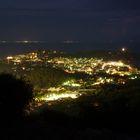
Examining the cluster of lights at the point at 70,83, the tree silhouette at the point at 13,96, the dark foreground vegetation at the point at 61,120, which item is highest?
the tree silhouette at the point at 13,96

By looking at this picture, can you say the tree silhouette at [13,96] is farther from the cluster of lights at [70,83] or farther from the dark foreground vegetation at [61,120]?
the cluster of lights at [70,83]

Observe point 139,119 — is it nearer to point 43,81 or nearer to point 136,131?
point 136,131

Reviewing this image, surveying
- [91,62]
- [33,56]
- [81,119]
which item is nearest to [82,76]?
[91,62]

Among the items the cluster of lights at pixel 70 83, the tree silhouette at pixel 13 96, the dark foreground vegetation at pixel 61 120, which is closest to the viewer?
the dark foreground vegetation at pixel 61 120

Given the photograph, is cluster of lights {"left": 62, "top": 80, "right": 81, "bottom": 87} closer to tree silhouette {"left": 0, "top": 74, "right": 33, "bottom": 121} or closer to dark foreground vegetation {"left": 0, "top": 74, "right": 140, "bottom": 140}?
dark foreground vegetation {"left": 0, "top": 74, "right": 140, "bottom": 140}

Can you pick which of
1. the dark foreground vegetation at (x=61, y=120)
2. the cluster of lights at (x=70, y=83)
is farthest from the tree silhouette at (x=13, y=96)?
the cluster of lights at (x=70, y=83)

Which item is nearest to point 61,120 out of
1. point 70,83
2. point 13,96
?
point 13,96

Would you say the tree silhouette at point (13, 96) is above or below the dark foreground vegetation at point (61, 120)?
above

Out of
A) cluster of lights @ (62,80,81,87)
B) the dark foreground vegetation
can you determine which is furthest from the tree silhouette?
cluster of lights @ (62,80,81,87)
